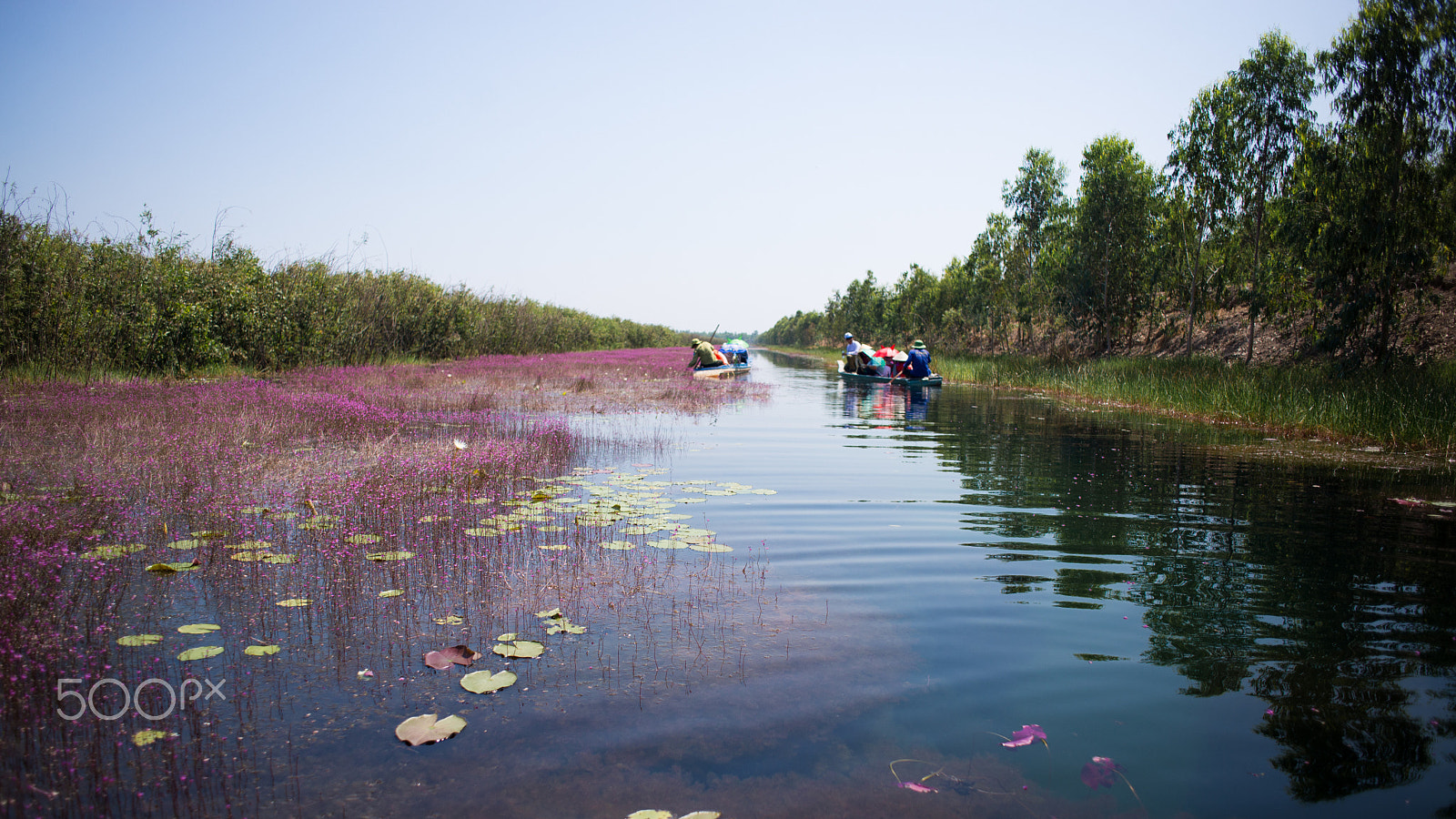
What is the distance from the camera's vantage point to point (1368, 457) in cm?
1114

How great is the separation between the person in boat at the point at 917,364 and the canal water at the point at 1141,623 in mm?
16208

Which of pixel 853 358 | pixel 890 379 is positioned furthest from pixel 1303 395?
pixel 853 358

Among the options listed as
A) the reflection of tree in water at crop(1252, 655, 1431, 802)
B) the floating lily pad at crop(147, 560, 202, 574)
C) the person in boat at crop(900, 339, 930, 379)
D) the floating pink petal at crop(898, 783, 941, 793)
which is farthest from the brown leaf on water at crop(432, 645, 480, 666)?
the person in boat at crop(900, 339, 930, 379)

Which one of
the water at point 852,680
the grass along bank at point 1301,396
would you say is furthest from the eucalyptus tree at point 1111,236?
the water at point 852,680

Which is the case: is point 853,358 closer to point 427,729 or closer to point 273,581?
point 273,581

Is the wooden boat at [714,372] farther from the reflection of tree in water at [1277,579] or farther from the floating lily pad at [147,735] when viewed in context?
the floating lily pad at [147,735]

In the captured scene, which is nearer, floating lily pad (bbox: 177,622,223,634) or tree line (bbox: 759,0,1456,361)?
floating lily pad (bbox: 177,622,223,634)

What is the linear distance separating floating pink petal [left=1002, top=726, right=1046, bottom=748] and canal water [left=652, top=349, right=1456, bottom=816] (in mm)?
34

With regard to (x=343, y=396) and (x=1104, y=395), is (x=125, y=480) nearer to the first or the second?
(x=343, y=396)

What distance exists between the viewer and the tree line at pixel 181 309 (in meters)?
13.2

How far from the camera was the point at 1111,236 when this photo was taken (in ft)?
106

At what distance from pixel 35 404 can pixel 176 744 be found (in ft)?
33.5

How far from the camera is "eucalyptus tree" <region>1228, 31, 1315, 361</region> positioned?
71.0ft

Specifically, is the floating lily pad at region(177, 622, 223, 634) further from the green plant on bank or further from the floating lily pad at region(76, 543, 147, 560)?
the green plant on bank
